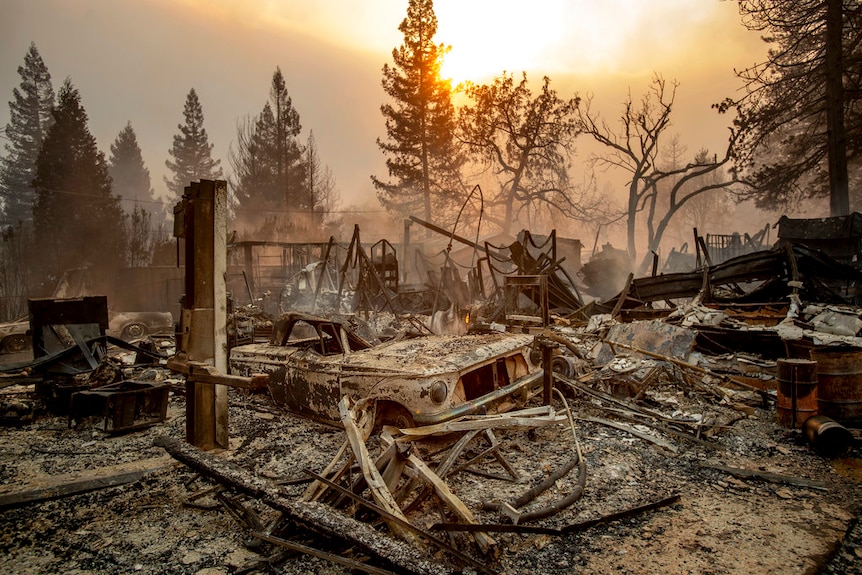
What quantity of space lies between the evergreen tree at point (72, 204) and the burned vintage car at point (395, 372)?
71.5 feet

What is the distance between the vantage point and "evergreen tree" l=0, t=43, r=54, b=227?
3625cm

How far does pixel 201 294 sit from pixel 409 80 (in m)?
31.3

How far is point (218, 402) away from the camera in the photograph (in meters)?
4.60

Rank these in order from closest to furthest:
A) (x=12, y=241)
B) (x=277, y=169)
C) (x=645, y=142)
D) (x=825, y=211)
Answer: (x=12, y=241) → (x=645, y=142) → (x=277, y=169) → (x=825, y=211)

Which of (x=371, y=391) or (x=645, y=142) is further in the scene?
(x=645, y=142)

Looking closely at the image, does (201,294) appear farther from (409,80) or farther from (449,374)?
(409,80)

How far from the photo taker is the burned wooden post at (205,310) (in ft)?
14.7

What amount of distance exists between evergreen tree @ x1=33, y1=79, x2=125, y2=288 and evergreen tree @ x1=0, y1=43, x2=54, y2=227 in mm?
17306

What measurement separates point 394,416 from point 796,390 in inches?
188

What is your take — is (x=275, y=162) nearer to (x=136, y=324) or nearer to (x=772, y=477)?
(x=136, y=324)

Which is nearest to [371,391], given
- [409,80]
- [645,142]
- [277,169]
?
[645,142]

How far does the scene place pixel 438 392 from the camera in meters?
4.21

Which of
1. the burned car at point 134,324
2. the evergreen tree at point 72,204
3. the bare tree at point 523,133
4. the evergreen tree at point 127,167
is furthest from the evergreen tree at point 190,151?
the burned car at point 134,324

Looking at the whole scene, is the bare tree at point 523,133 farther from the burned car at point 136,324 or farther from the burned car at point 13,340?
the burned car at point 13,340
